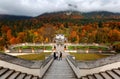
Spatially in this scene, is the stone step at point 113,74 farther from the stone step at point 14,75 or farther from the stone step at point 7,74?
the stone step at point 7,74

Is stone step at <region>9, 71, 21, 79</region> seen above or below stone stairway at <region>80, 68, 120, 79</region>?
above

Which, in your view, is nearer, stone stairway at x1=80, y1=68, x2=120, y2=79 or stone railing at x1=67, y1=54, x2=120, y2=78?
stone stairway at x1=80, y1=68, x2=120, y2=79

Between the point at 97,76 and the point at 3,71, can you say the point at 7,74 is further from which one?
the point at 97,76

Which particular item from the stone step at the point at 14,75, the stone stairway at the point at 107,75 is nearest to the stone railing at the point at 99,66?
the stone stairway at the point at 107,75

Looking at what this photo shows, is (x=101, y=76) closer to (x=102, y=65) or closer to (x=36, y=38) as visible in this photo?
(x=102, y=65)

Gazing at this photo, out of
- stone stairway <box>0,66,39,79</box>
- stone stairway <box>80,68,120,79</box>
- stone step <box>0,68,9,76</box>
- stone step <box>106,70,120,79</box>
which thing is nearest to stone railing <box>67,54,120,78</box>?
stone stairway <box>80,68,120,79</box>

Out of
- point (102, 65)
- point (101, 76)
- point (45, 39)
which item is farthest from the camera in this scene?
point (45, 39)

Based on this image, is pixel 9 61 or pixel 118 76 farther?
pixel 9 61

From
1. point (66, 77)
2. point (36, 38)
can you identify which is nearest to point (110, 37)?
point (36, 38)

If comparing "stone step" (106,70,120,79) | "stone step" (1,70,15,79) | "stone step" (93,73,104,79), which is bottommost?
"stone step" (93,73,104,79)

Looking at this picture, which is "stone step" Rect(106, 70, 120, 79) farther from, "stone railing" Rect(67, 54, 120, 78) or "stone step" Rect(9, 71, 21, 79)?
"stone step" Rect(9, 71, 21, 79)

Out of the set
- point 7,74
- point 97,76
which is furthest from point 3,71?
point 97,76

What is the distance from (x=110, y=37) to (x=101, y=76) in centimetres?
8375

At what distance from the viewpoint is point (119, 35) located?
98.9 metres
